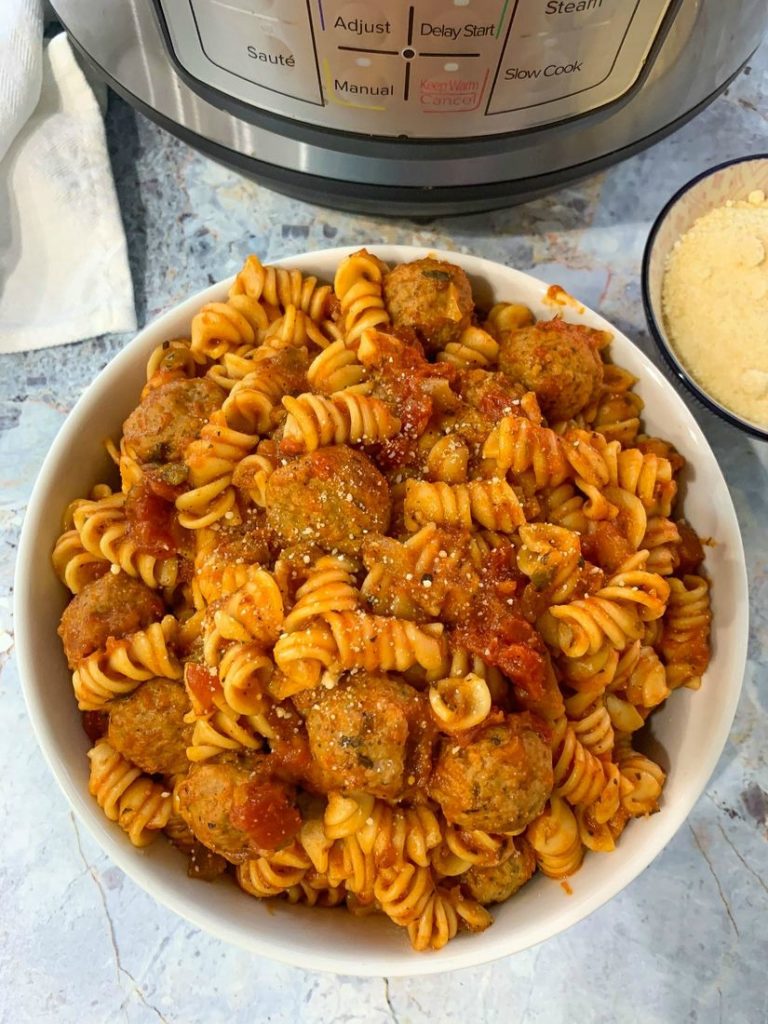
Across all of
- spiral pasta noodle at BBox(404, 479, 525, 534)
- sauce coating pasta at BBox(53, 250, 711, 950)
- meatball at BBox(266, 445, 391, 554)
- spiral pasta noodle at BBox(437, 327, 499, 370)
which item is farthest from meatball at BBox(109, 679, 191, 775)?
spiral pasta noodle at BBox(437, 327, 499, 370)

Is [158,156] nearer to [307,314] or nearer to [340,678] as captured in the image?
[307,314]

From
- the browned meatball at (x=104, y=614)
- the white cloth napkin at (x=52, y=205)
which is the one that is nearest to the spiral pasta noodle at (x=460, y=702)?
the browned meatball at (x=104, y=614)

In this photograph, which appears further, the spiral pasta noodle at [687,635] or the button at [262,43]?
the spiral pasta noodle at [687,635]

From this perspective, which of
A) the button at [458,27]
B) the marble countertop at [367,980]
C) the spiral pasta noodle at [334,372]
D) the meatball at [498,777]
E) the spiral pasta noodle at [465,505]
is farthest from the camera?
the marble countertop at [367,980]

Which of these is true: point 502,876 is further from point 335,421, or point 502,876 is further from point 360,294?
point 360,294

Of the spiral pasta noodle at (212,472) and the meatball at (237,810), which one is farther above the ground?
the spiral pasta noodle at (212,472)

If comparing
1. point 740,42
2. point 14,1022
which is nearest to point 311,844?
point 14,1022

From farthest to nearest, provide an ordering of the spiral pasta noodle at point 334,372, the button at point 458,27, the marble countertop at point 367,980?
the marble countertop at point 367,980
the spiral pasta noodle at point 334,372
the button at point 458,27

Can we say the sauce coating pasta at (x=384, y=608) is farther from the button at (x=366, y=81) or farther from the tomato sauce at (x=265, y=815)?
the button at (x=366, y=81)
